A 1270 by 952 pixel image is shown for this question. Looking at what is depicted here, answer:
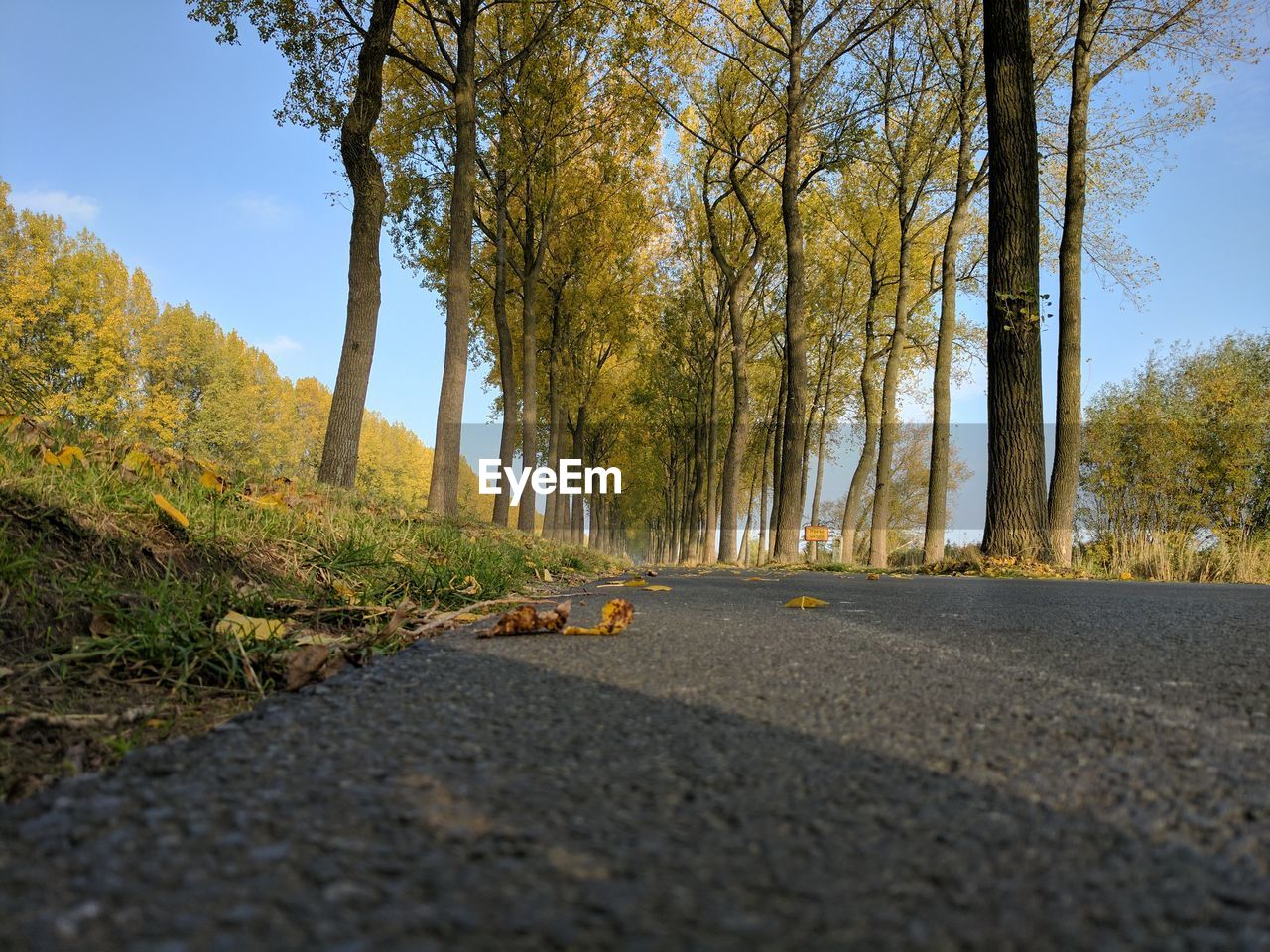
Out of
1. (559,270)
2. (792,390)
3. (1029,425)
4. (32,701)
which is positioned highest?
(559,270)

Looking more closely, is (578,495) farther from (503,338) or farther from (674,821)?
(674,821)

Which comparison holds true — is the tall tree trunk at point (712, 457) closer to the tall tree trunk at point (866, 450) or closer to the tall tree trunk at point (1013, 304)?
the tall tree trunk at point (866, 450)

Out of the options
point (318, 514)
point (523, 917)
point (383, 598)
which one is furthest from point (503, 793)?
point (318, 514)

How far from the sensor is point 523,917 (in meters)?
0.68

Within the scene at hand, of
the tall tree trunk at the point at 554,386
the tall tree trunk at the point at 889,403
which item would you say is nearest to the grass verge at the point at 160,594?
the tall tree trunk at the point at 889,403

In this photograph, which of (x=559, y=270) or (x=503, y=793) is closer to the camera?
(x=503, y=793)

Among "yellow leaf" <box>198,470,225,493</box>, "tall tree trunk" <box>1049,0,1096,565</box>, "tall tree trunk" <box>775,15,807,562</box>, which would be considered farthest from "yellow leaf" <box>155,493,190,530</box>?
"tall tree trunk" <box>775,15,807,562</box>

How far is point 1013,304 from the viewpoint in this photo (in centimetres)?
838

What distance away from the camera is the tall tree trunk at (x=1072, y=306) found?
35.0 feet

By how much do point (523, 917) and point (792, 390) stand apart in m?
15.1

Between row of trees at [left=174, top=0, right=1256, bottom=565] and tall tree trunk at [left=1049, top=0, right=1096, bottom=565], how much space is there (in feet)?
0.13

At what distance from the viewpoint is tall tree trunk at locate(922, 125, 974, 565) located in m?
15.6

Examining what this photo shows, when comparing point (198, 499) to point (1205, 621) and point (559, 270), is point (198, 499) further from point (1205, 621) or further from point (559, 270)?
point (559, 270)

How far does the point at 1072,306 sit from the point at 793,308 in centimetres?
521
